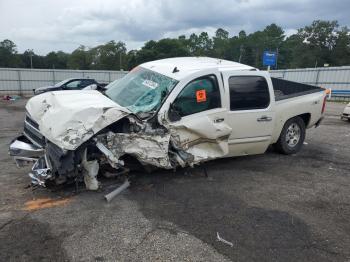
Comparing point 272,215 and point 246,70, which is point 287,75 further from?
point 272,215

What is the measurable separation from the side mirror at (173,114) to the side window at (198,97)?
5cm

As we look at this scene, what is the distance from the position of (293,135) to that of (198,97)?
2.88m

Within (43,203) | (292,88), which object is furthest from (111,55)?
(43,203)

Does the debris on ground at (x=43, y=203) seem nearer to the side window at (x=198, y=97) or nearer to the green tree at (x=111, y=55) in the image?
the side window at (x=198, y=97)

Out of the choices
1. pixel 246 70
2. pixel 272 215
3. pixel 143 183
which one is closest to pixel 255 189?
pixel 272 215

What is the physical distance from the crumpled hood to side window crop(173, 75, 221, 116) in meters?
0.92

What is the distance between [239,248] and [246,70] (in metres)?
3.41

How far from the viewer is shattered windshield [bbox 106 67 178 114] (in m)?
4.91

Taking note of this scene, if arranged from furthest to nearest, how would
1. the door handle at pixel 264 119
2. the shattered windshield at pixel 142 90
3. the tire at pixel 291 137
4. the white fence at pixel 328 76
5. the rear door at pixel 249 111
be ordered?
the white fence at pixel 328 76 < the tire at pixel 291 137 < the door handle at pixel 264 119 < the rear door at pixel 249 111 < the shattered windshield at pixel 142 90

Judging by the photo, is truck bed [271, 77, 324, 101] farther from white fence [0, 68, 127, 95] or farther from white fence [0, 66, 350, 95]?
white fence [0, 68, 127, 95]

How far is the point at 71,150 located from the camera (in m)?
3.97

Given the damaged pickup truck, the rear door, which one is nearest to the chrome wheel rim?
the damaged pickup truck

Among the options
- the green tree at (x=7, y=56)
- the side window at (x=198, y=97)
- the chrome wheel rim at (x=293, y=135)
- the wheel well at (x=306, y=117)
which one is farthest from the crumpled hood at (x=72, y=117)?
the green tree at (x=7, y=56)

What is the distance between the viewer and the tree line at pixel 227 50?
6875cm
